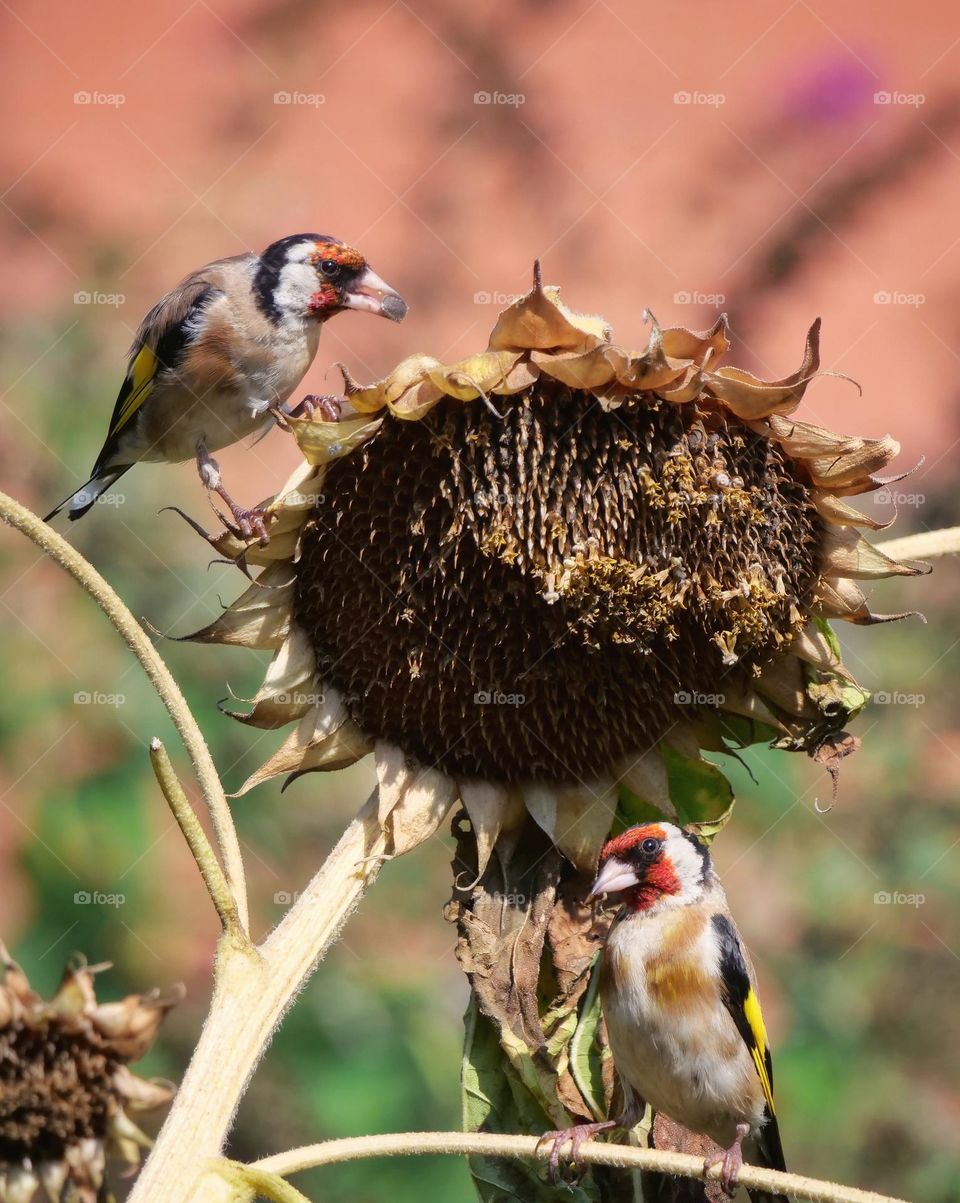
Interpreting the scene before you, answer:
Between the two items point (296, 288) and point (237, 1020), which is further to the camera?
point (296, 288)

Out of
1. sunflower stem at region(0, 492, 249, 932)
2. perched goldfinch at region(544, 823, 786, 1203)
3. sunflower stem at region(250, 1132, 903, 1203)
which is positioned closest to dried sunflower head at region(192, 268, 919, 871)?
perched goldfinch at region(544, 823, 786, 1203)

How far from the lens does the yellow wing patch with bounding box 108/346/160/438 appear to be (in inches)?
124

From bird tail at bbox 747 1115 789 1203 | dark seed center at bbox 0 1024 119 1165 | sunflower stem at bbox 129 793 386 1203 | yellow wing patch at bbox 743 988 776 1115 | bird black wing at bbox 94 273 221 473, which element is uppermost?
bird black wing at bbox 94 273 221 473

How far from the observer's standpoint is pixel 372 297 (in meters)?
3.04

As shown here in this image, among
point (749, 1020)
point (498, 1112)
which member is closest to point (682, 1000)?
point (749, 1020)

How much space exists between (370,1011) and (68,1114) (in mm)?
2026

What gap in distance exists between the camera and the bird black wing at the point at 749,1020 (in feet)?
9.02

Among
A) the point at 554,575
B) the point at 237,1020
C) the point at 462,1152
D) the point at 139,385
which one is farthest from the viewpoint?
the point at 139,385

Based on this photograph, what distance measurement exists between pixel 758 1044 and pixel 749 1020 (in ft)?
0.15

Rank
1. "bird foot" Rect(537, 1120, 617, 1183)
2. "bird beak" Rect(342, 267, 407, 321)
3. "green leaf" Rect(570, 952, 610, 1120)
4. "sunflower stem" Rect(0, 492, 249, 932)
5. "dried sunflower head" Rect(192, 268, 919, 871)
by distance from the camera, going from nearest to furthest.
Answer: "sunflower stem" Rect(0, 492, 249, 932) → "bird foot" Rect(537, 1120, 617, 1183) → "dried sunflower head" Rect(192, 268, 919, 871) → "green leaf" Rect(570, 952, 610, 1120) → "bird beak" Rect(342, 267, 407, 321)

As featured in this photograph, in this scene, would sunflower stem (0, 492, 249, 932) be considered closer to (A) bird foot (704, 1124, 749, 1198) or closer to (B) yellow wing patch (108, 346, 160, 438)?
(A) bird foot (704, 1124, 749, 1198)

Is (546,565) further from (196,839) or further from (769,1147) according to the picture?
(769,1147)

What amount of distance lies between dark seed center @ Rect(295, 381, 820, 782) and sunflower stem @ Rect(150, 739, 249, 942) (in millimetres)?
609

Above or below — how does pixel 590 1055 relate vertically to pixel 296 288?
below
